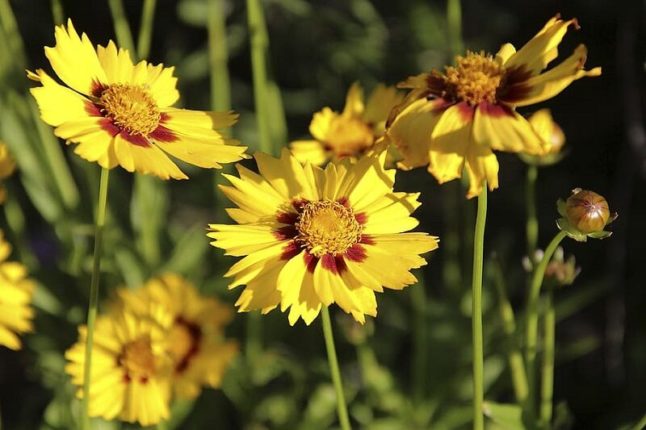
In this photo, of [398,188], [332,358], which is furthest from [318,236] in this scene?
[398,188]

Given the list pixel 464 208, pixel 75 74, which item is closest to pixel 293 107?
pixel 464 208

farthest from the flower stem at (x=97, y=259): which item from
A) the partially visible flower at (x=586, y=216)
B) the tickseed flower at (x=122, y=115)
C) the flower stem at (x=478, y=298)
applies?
the partially visible flower at (x=586, y=216)

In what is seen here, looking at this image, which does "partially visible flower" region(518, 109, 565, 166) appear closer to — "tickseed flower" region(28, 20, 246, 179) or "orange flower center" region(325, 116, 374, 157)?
"orange flower center" region(325, 116, 374, 157)

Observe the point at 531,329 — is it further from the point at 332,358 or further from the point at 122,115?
the point at 122,115

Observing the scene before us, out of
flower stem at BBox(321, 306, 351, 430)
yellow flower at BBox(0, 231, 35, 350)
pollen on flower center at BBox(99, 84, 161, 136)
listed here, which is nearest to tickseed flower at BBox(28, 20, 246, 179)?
pollen on flower center at BBox(99, 84, 161, 136)

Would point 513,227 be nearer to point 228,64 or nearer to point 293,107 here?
point 293,107

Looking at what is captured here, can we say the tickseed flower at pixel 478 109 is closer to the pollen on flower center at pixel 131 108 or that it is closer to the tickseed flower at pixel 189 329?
the pollen on flower center at pixel 131 108
